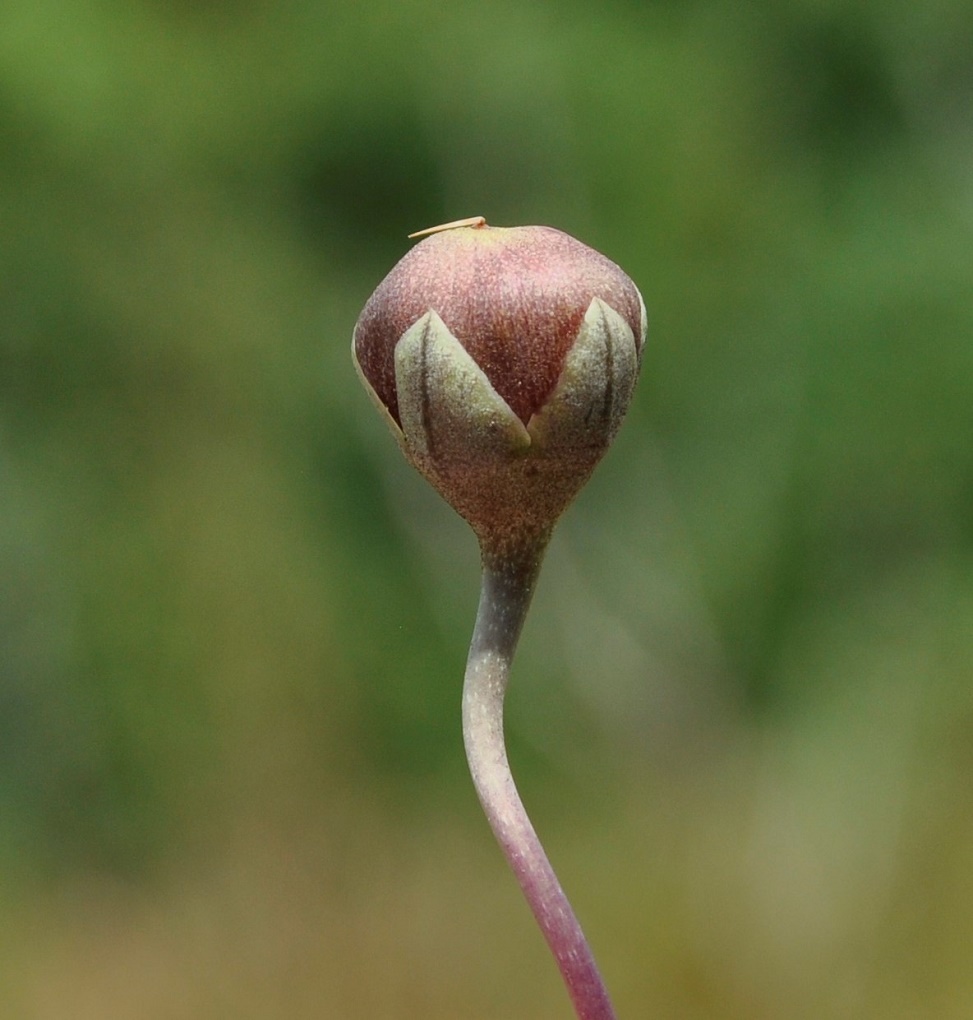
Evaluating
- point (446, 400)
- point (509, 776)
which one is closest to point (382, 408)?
point (446, 400)

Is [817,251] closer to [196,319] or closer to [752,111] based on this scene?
[752,111]

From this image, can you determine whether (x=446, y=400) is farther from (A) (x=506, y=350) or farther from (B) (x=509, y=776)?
(B) (x=509, y=776)

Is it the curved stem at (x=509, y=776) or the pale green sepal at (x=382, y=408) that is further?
the pale green sepal at (x=382, y=408)

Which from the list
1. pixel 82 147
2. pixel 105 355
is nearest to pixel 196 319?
pixel 105 355

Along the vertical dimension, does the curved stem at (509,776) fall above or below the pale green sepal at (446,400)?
below

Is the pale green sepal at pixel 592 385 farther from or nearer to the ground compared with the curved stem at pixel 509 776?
farther from the ground
